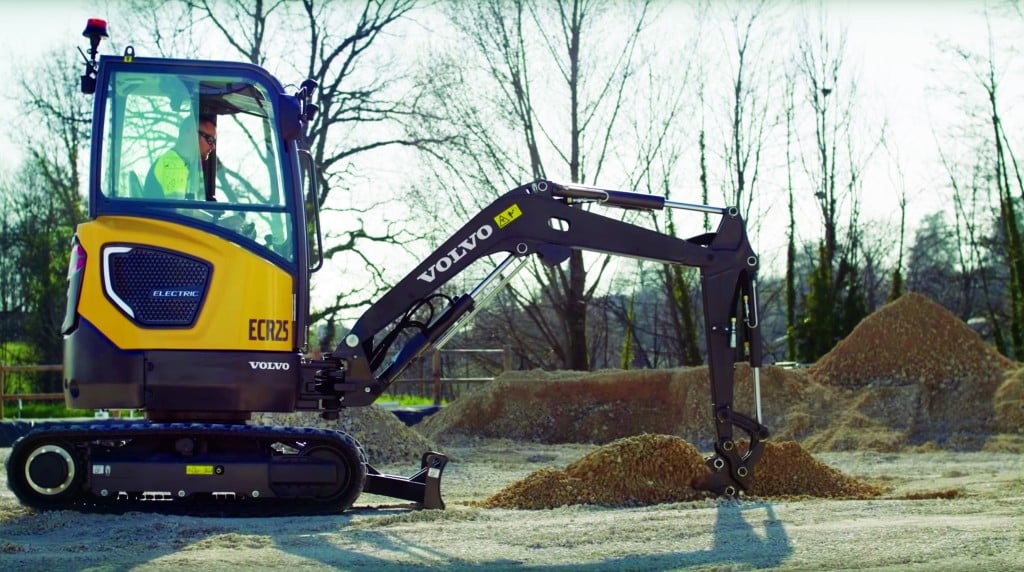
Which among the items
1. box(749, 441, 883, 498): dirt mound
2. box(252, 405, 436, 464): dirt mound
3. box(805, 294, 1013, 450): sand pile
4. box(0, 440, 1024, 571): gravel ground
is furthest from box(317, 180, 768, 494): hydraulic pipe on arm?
box(805, 294, 1013, 450): sand pile

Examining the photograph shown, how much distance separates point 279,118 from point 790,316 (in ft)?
72.1

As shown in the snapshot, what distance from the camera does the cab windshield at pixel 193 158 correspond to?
8375 millimetres

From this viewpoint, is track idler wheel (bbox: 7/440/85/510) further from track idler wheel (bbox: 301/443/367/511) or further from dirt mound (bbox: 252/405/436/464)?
dirt mound (bbox: 252/405/436/464)

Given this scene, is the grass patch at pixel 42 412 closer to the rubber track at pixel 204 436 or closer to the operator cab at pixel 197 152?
the rubber track at pixel 204 436

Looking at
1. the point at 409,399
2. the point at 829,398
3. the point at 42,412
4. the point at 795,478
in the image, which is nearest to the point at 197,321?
the point at 795,478

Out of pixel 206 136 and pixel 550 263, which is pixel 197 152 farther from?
pixel 550 263

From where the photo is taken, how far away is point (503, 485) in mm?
12633

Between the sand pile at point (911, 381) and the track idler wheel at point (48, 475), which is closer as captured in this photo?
the track idler wheel at point (48, 475)

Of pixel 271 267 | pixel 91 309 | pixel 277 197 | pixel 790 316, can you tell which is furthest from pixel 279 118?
pixel 790 316

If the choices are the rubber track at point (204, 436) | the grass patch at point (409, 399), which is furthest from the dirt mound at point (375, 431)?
the grass patch at point (409, 399)

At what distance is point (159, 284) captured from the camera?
834 cm

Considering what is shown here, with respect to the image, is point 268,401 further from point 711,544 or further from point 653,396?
point 653,396

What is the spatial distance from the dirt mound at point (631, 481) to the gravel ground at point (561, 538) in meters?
0.33

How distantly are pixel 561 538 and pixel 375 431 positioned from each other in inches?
294
